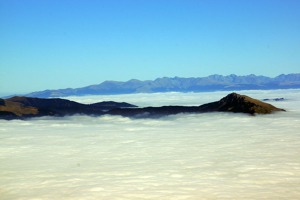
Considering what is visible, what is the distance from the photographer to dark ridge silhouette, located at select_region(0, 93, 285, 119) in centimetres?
11744

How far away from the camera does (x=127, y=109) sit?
5960 inches

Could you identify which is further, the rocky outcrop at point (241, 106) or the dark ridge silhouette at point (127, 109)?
the dark ridge silhouette at point (127, 109)

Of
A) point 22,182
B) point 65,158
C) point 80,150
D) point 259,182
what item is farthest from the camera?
point 80,150

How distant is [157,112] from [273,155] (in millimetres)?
103779

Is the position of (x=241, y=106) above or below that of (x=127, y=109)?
above

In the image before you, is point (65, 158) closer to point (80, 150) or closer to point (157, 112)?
point (80, 150)

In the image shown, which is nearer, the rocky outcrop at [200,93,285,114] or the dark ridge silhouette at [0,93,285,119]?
the rocky outcrop at [200,93,285,114]

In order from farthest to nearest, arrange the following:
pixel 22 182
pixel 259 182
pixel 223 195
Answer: pixel 22 182
pixel 259 182
pixel 223 195

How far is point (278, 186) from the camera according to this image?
21.3 m

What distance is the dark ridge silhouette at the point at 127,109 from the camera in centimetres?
11744

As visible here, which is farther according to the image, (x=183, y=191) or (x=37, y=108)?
(x=37, y=108)

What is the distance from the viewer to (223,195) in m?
19.0

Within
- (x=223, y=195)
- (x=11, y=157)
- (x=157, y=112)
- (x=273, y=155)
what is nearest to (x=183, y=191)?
(x=223, y=195)

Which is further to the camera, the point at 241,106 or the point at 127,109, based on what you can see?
the point at 127,109
